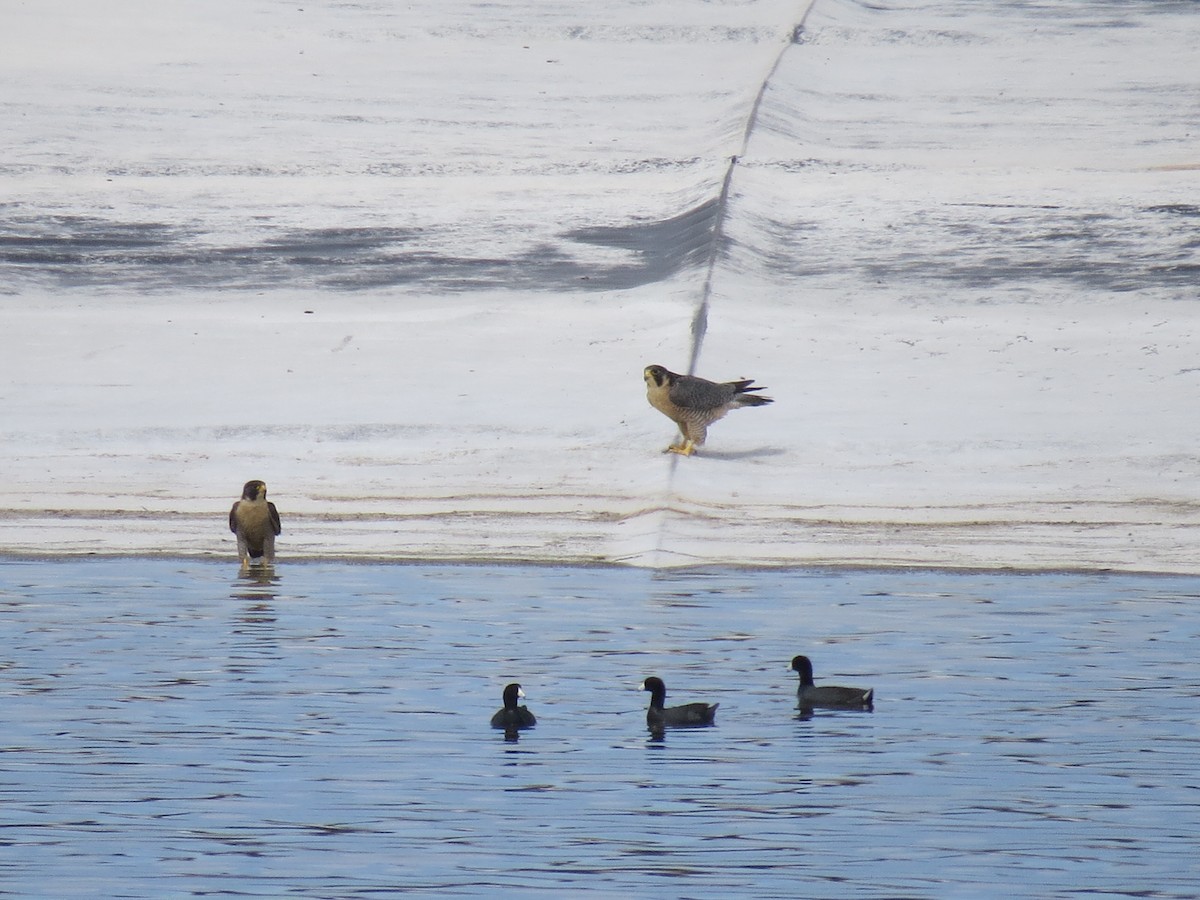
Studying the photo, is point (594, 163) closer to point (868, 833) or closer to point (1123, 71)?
point (1123, 71)

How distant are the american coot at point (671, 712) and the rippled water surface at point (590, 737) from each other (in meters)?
0.09

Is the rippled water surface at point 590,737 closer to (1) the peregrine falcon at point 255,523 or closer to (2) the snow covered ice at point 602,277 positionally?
(1) the peregrine falcon at point 255,523

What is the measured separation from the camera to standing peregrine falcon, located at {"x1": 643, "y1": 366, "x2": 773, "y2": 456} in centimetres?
1744

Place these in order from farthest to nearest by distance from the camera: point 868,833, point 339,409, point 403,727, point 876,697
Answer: point 339,409 < point 876,697 < point 403,727 < point 868,833

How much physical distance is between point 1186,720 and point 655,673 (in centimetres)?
272

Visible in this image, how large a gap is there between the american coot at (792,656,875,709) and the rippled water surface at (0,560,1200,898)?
0.27 ft

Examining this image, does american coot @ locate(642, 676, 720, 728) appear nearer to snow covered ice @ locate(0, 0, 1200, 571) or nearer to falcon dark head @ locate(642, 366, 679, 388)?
snow covered ice @ locate(0, 0, 1200, 571)

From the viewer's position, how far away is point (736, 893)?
7.64m

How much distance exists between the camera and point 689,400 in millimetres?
17469

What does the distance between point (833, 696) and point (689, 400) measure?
7.33 m

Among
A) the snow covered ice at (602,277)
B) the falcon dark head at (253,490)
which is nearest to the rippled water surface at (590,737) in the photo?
the falcon dark head at (253,490)

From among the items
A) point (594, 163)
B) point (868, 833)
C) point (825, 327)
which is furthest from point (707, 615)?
point (594, 163)

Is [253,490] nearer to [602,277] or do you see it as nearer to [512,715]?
[512,715]

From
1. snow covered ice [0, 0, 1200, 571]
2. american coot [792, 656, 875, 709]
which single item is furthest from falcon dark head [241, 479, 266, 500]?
american coot [792, 656, 875, 709]
